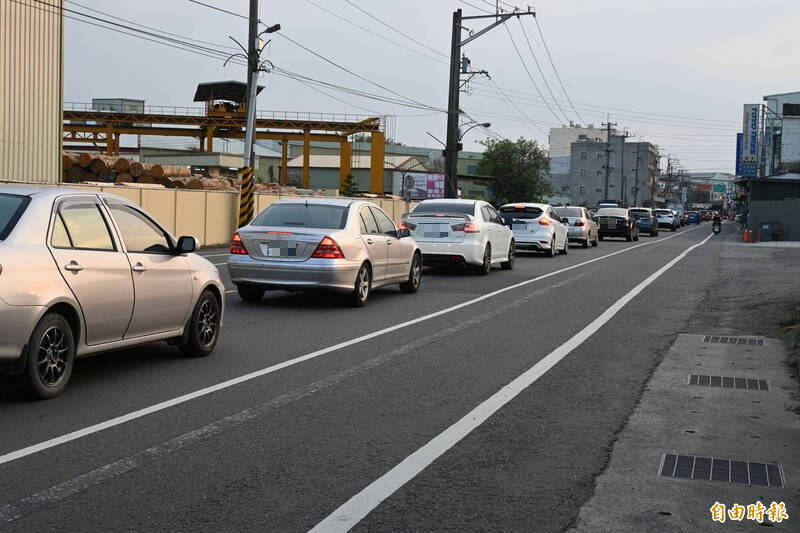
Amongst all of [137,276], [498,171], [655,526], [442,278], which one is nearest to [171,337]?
[137,276]

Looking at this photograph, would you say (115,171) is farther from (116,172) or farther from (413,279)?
(413,279)

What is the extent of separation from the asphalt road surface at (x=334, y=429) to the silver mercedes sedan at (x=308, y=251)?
1128 mm

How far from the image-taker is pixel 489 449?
6195 mm

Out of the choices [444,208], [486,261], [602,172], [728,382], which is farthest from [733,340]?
[602,172]

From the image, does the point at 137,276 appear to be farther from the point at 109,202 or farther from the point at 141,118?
the point at 141,118

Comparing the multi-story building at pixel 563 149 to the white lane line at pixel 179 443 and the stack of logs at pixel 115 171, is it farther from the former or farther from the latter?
the white lane line at pixel 179 443

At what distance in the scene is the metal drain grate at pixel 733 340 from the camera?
37.7ft

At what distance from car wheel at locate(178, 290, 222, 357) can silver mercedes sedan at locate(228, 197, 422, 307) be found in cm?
380

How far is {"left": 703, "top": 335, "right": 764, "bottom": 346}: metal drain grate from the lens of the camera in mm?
11477

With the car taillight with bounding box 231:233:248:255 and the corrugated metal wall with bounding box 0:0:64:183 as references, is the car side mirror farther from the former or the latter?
the corrugated metal wall with bounding box 0:0:64:183

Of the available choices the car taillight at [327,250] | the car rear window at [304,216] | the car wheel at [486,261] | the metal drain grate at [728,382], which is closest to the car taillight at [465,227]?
the car wheel at [486,261]

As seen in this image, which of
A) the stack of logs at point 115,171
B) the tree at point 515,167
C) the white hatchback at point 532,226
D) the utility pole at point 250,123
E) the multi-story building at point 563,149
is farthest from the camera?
the multi-story building at point 563,149

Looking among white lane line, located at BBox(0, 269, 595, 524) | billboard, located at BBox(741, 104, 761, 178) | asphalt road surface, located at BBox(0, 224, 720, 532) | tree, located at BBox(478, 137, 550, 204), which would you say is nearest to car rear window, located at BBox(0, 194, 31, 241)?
asphalt road surface, located at BBox(0, 224, 720, 532)

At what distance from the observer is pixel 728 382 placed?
890 centimetres
